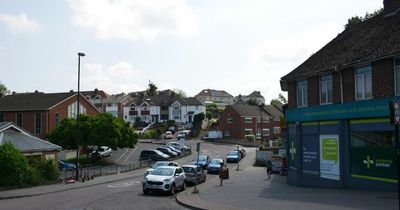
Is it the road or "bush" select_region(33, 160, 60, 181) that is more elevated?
"bush" select_region(33, 160, 60, 181)

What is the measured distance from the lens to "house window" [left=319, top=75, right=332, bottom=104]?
92.3ft

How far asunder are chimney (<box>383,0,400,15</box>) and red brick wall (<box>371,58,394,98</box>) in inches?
252

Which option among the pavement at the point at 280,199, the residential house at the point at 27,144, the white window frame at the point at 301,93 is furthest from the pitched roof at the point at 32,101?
the white window frame at the point at 301,93

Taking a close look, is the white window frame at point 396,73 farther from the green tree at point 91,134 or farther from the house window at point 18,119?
the house window at point 18,119

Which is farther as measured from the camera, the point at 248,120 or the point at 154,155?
the point at 248,120

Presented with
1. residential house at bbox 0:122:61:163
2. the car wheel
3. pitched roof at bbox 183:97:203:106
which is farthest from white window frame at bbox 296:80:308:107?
pitched roof at bbox 183:97:203:106

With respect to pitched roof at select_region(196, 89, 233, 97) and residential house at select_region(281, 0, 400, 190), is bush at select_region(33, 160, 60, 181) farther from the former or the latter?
pitched roof at select_region(196, 89, 233, 97)

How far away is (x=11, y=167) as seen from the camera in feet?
105

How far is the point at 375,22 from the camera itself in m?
30.2

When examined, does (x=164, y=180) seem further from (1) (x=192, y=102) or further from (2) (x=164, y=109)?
(2) (x=164, y=109)

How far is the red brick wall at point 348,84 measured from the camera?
26.0 m

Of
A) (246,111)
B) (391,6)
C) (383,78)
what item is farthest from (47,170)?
(246,111)

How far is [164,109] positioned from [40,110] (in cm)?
6018

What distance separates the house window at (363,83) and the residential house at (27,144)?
2512 cm
